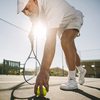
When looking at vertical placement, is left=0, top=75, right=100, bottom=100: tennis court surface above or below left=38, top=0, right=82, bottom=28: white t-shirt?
below

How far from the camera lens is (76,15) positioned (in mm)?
3039

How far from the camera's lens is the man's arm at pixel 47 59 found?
1.93 m

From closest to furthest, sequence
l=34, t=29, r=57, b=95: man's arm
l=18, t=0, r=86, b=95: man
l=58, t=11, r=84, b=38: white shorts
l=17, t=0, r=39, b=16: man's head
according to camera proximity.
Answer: l=34, t=29, r=57, b=95: man's arm, l=18, t=0, r=86, b=95: man, l=17, t=0, r=39, b=16: man's head, l=58, t=11, r=84, b=38: white shorts

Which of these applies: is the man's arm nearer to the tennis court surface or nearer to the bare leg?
the tennis court surface

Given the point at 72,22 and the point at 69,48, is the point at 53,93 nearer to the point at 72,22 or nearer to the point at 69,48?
the point at 69,48

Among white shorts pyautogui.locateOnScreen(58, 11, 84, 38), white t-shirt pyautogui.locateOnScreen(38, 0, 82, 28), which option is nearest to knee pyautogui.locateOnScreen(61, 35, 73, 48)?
white shorts pyautogui.locateOnScreen(58, 11, 84, 38)

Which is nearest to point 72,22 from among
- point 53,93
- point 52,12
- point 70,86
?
point 52,12

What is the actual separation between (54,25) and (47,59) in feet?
1.49

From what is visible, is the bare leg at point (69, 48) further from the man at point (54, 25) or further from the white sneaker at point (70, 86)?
the white sneaker at point (70, 86)

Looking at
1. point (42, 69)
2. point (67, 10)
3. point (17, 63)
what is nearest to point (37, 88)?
point (42, 69)

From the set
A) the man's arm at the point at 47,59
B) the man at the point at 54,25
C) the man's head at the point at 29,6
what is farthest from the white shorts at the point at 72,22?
the man's arm at the point at 47,59

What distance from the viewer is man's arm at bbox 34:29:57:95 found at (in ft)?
6.32

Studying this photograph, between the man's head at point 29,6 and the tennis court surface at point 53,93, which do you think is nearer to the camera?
the tennis court surface at point 53,93

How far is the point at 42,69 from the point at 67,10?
3.84ft
